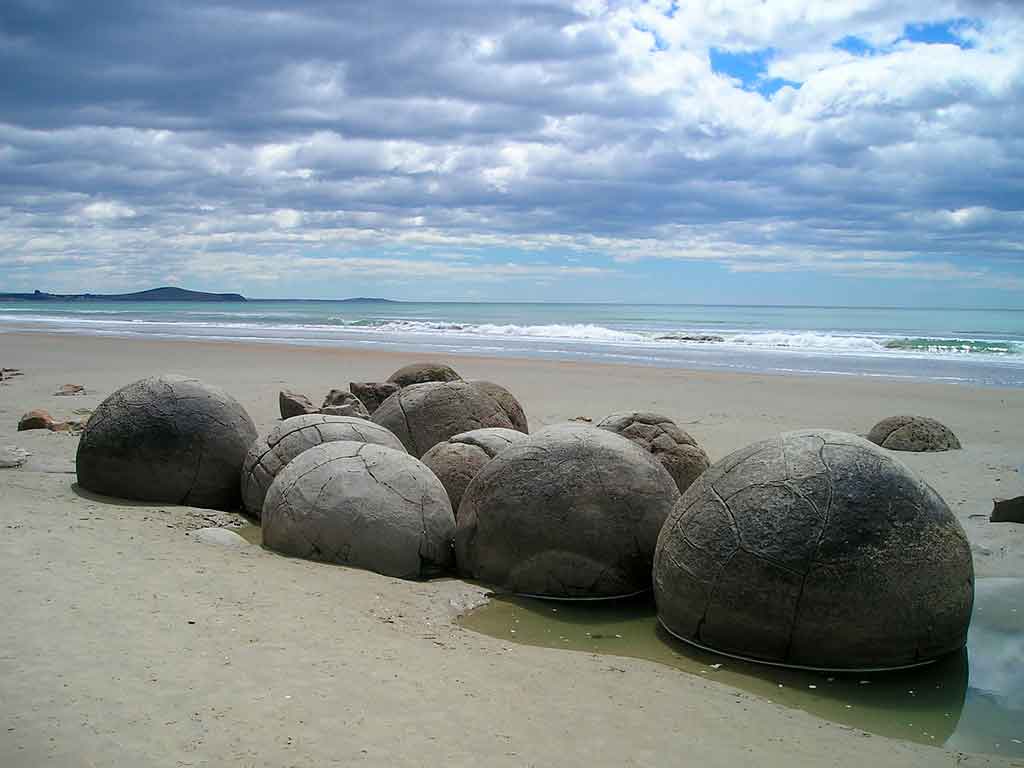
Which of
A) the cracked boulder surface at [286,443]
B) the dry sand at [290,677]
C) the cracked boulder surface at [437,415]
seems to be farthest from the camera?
the cracked boulder surface at [437,415]

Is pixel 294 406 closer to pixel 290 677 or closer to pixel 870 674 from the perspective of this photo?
pixel 290 677

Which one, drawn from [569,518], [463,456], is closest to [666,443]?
[463,456]

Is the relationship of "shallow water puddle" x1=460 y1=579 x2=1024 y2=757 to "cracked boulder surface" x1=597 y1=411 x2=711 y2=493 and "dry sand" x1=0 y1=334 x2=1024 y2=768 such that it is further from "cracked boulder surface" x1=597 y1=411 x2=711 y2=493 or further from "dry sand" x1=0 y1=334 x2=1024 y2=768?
"cracked boulder surface" x1=597 y1=411 x2=711 y2=493

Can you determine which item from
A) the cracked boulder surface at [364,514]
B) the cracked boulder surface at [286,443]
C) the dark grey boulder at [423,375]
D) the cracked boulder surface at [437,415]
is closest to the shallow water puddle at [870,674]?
the cracked boulder surface at [364,514]

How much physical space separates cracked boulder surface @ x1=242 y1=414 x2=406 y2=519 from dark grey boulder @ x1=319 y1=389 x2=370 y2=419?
1.95 m

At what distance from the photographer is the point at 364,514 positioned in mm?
7102

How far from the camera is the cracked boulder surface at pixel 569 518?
6.71 metres

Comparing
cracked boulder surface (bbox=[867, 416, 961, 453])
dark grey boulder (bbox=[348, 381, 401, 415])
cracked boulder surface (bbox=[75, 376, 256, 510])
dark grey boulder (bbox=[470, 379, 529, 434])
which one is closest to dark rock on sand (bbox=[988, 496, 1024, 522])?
cracked boulder surface (bbox=[867, 416, 961, 453])

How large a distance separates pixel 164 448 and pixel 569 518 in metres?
4.21

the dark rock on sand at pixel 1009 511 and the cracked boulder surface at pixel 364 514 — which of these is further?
the dark rock on sand at pixel 1009 511

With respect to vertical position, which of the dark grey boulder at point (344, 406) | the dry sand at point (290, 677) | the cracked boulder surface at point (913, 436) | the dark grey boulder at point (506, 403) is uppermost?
the dark grey boulder at point (506, 403)

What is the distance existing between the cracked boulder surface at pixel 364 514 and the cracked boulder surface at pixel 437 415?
2468 mm

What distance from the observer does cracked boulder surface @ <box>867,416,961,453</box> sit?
1308 centimetres

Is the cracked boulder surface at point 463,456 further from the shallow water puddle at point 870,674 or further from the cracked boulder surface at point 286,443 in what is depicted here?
the shallow water puddle at point 870,674
